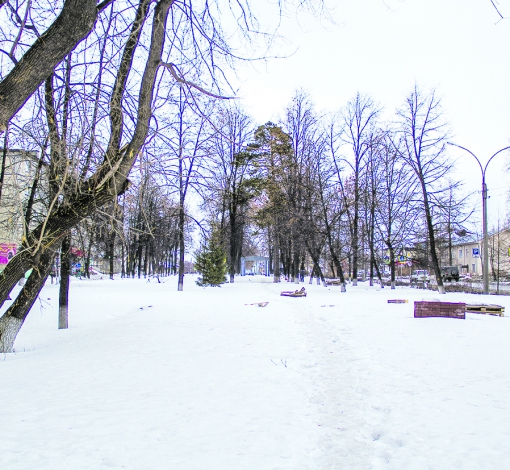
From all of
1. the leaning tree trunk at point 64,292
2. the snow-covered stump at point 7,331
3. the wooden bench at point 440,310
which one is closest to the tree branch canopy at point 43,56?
the snow-covered stump at point 7,331

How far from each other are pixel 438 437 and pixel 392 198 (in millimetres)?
24648

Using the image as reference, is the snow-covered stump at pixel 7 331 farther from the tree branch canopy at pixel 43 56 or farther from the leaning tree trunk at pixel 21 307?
the tree branch canopy at pixel 43 56

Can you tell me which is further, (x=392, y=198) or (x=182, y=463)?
(x=392, y=198)

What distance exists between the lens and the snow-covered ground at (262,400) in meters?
3.25

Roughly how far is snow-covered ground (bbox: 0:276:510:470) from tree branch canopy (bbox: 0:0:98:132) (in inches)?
118

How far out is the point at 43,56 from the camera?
3627mm

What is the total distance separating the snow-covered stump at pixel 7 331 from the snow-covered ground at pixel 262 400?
0.51 meters

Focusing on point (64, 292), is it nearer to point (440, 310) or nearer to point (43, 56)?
point (43, 56)

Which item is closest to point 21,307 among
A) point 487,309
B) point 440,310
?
point 440,310

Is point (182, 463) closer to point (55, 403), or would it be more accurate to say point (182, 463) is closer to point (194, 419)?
point (194, 419)

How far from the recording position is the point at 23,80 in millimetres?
3525

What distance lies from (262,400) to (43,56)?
171 inches

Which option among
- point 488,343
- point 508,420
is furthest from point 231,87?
point 488,343

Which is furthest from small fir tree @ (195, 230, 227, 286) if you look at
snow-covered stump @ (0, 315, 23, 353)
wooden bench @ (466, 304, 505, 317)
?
snow-covered stump @ (0, 315, 23, 353)
